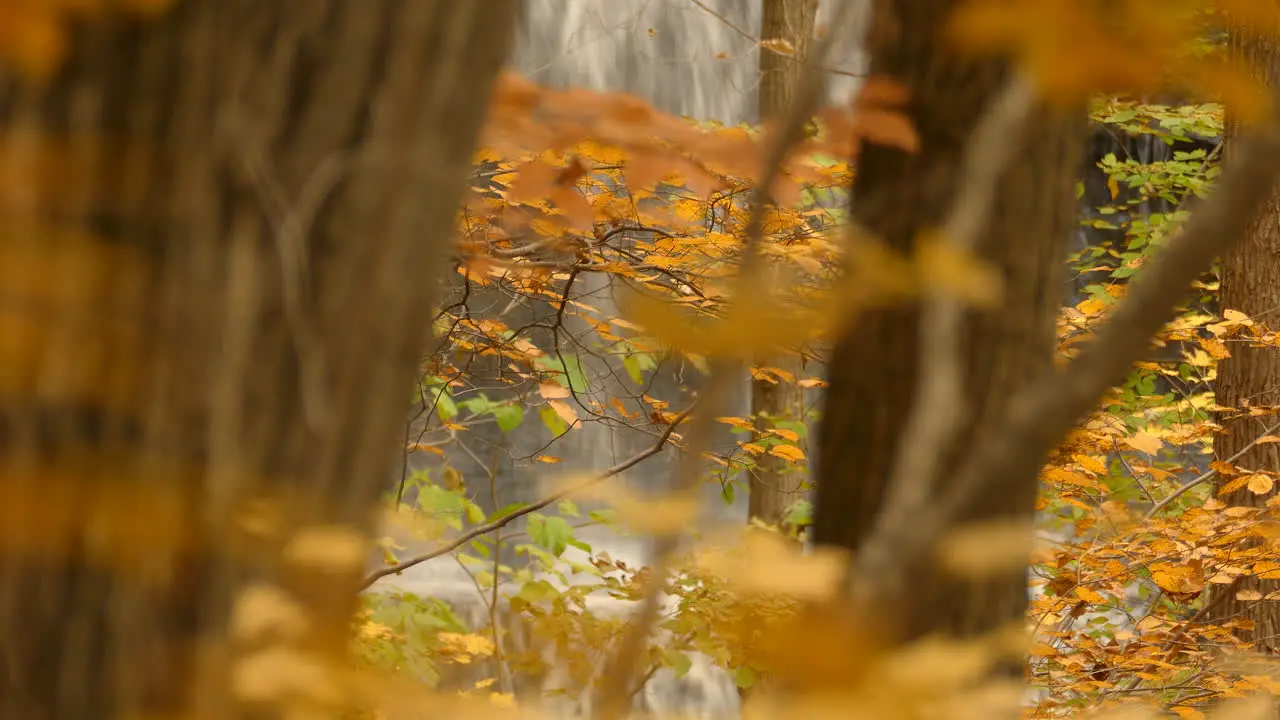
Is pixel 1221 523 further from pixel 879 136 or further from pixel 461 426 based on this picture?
pixel 879 136

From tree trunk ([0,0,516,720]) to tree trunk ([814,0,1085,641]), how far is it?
0.70 metres

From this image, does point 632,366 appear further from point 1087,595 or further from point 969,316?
point 969,316

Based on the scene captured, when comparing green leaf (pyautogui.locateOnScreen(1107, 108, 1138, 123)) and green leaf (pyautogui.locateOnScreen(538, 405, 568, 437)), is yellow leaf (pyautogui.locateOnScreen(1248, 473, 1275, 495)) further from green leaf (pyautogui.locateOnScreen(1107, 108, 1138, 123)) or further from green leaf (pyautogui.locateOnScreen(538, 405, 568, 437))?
green leaf (pyautogui.locateOnScreen(538, 405, 568, 437))

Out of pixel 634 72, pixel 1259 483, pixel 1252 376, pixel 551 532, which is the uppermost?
pixel 634 72

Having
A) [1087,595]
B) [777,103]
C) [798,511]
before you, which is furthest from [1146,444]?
[777,103]

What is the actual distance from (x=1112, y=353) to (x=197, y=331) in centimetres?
89

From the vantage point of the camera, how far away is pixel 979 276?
1.07 metres

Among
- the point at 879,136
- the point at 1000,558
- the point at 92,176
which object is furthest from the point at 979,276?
the point at 92,176

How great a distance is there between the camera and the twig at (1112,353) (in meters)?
0.92

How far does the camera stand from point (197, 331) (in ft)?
3.49

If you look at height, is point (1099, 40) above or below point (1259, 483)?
above

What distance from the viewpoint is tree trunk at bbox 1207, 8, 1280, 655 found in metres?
5.34

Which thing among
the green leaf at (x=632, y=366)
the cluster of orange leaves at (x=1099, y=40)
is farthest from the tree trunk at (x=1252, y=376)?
the cluster of orange leaves at (x=1099, y=40)

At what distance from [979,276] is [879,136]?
533 millimetres
